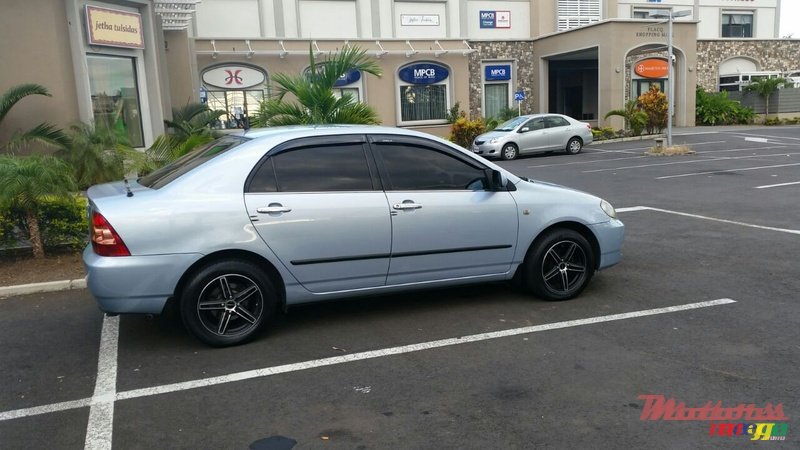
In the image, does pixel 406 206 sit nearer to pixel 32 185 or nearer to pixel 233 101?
pixel 32 185

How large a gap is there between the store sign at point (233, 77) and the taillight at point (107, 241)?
21.9 meters

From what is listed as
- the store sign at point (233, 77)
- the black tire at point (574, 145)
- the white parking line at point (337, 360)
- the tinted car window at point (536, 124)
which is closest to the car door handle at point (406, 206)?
the white parking line at point (337, 360)

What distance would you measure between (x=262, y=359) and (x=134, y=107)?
11961 mm

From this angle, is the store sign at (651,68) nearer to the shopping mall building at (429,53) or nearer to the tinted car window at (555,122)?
the shopping mall building at (429,53)

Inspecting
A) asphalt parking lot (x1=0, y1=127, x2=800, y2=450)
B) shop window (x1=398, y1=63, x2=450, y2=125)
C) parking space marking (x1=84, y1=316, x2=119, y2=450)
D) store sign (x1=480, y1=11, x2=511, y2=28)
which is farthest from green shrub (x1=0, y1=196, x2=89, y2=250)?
store sign (x1=480, y1=11, x2=511, y2=28)

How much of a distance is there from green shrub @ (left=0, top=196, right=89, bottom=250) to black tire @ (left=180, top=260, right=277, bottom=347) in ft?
12.6

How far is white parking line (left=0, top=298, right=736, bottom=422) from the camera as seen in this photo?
4.24m

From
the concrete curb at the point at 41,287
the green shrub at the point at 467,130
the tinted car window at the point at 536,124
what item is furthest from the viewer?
the green shrub at the point at 467,130

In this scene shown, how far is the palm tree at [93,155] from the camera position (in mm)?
10203

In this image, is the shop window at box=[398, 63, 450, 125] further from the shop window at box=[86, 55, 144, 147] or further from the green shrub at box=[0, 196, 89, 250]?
the green shrub at box=[0, 196, 89, 250]

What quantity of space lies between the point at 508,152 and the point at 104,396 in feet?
61.7

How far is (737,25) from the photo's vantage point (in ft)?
128

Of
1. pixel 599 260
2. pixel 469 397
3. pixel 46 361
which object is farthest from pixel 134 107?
pixel 469 397

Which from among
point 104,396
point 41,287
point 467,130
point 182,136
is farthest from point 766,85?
point 104,396
